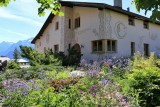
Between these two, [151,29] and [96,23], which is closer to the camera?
[96,23]

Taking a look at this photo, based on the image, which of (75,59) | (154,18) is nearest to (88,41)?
(75,59)

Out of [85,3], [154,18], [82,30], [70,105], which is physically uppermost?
[85,3]

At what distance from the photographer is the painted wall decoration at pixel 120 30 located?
2717cm

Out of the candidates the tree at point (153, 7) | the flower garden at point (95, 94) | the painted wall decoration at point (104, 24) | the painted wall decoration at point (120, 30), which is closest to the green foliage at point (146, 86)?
the flower garden at point (95, 94)

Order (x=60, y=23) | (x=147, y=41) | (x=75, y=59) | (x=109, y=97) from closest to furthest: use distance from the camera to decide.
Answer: (x=109, y=97) < (x=75, y=59) < (x=60, y=23) < (x=147, y=41)

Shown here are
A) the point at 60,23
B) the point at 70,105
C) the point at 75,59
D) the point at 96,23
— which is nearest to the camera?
the point at 70,105

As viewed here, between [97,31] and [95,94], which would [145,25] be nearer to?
[97,31]

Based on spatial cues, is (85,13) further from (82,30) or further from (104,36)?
(104,36)

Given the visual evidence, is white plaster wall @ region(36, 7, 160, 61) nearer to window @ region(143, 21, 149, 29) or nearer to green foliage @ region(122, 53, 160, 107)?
window @ region(143, 21, 149, 29)

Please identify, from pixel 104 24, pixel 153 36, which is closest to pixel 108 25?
pixel 104 24

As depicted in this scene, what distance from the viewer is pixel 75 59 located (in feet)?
82.3

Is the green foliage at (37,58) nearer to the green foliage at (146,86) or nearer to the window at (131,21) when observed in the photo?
the window at (131,21)

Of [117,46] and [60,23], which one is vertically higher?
[60,23]

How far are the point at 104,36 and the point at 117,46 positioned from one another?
1966mm
